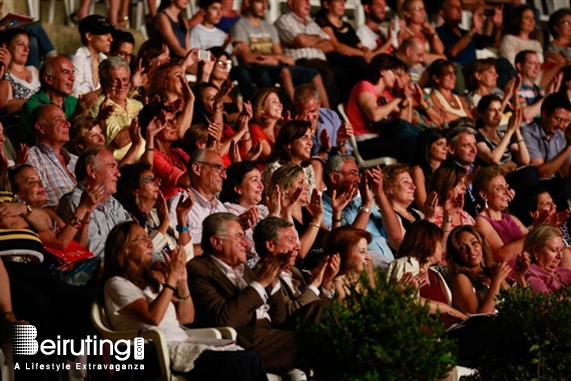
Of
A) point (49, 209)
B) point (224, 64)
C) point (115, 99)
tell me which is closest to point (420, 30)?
point (224, 64)

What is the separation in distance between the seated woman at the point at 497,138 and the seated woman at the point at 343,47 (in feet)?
3.90

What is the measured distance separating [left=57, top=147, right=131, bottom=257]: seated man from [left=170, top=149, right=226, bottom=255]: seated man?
1.41ft

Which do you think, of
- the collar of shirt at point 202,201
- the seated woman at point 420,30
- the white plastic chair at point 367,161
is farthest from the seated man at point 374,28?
the collar of shirt at point 202,201

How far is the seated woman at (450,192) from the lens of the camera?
9.92m

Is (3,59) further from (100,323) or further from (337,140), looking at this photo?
(100,323)

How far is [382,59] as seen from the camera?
11633 mm

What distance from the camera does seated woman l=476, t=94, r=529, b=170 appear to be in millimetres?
11438

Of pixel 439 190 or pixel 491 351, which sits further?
pixel 439 190

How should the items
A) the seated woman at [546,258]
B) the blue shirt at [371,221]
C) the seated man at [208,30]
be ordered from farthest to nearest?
the seated man at [208,30] → the blue shirt at [371,221] → the seated woman at [546,258]

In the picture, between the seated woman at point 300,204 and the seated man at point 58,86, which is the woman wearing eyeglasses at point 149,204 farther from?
the seated man at point 58,86

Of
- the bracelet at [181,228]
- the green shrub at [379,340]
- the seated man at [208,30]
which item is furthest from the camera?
the seated man at [208,30]

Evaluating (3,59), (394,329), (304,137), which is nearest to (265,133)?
(304,137)

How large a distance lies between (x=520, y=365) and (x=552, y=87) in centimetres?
630

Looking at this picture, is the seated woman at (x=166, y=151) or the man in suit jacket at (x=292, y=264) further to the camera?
the seated woman at (x=166, y=151)
